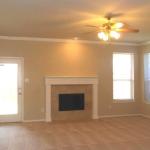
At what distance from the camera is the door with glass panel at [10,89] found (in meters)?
7.20

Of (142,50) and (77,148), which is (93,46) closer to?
(142,50)

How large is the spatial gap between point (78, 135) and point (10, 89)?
9.32 feet

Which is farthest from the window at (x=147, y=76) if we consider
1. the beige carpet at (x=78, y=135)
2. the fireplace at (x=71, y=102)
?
the fireplace at (x=71, y=102)

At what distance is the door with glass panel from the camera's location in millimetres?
7195

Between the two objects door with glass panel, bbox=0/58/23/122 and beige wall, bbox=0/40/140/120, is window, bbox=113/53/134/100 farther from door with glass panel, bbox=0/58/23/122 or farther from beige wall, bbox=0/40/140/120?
door with glass panel, bbox=0/58/23/122

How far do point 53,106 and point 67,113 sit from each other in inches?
21.2

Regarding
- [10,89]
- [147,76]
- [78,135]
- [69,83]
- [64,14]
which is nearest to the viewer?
[64,14]

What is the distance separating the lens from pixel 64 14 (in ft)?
15.0

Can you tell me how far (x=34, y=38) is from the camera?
7387 mm

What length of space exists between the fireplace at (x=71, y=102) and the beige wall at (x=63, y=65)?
64cm

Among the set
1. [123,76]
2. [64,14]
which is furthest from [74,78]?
[64,14]

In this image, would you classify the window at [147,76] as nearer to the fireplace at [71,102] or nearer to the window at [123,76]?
the window at [123,76]

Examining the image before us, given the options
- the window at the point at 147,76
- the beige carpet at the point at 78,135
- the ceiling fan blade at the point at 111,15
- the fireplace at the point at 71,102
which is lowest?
the beige carpet at the point at 78,135

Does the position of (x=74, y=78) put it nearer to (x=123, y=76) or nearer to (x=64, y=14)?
(x=123, y=76)
